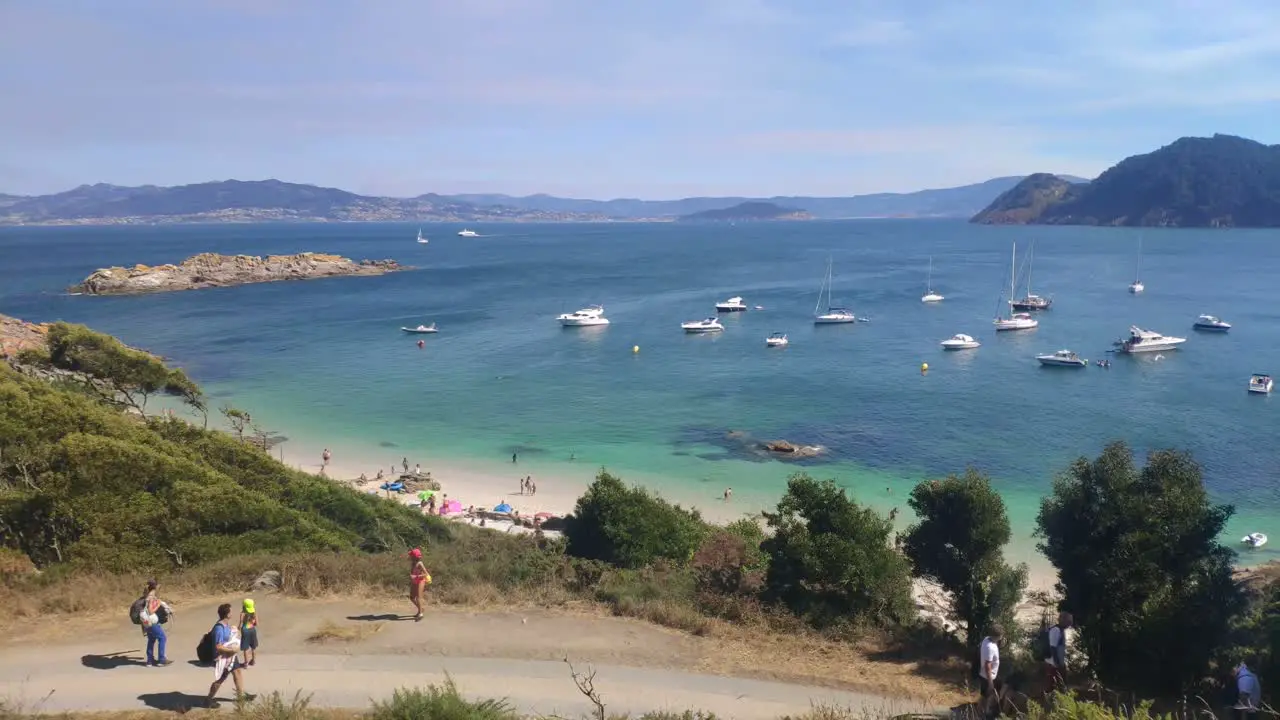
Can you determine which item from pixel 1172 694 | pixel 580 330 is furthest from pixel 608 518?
pixel 580 330

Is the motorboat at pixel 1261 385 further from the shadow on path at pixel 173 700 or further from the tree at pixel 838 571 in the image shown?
the shadow on path at pixel 173 700

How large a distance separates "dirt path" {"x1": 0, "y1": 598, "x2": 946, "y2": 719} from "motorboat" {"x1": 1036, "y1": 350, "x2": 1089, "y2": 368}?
50.2m

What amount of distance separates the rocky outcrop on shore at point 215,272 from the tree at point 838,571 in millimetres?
104851

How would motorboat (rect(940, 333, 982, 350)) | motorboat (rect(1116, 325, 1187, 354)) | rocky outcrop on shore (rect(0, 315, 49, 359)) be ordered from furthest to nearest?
motorboat (rect(940, 333, 982, 350)) → motorboat (rect(1116, 325, 1187, 354)) → rocky outcrop on shore (rect(0, 315, 49, 359))

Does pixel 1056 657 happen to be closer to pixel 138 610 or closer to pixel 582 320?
pixel 138 610

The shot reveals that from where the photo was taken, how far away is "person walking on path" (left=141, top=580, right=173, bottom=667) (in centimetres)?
927

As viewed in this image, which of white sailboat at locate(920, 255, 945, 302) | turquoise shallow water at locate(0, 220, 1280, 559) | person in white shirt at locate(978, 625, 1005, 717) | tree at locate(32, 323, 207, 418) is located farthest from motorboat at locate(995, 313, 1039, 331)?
person in white shirt at locate(978, 625, 1005, 717)

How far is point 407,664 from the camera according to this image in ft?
32.0

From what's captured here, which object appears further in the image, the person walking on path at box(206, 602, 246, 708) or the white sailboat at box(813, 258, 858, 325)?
the white sailboat at box(813, 258, 858, 325)

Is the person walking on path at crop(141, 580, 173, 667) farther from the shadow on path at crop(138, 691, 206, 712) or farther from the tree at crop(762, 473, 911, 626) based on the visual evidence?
the tree at crop(762, 473, 911, 626)

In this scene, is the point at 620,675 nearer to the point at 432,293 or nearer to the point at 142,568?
the point at 142,568

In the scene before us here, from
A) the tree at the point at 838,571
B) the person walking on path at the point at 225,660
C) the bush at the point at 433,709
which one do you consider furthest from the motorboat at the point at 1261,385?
the person walking on path at the point at 225,660

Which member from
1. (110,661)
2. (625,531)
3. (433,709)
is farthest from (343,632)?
(625,531)

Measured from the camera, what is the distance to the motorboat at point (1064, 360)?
5288 cm
